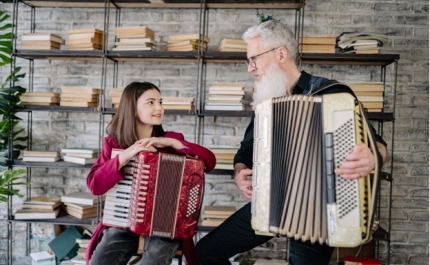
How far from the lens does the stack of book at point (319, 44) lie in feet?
9.02

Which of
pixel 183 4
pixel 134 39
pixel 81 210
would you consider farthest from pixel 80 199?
pixel 183 4

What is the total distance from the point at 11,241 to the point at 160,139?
1.78 metres

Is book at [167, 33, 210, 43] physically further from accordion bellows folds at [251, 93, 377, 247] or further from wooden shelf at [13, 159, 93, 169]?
accordion bellows folds at [251, 93, 377, 247]

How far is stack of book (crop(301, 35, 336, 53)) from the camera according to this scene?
2.75 m

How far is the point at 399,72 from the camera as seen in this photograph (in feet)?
10.0

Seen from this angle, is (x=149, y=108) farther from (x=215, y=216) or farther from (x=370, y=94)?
(x=370, y=94)

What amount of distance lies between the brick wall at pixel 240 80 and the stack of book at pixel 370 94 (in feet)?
1.26

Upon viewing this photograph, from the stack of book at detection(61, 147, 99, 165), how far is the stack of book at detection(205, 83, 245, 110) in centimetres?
86

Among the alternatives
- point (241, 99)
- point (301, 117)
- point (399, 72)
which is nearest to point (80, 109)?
point (241, 99)

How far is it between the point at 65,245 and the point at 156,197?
138cm

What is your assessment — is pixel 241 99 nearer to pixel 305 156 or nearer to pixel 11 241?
pixel 305 156

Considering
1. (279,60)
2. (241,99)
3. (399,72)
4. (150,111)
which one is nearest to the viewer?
(279,60)

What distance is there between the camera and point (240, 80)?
3.12 metres

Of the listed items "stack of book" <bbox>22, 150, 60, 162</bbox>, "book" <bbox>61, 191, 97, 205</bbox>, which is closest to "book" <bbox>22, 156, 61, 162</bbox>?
"stack of book" <bbox>22, 150, 60, 162</bbox>
